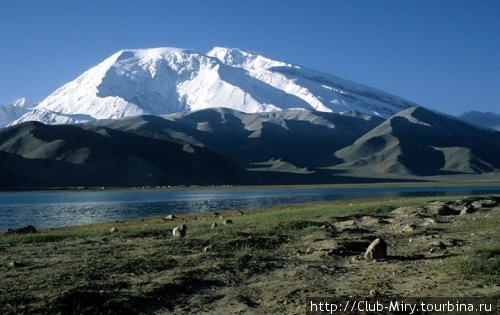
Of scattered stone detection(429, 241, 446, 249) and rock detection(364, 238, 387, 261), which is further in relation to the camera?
scattered stone detection(429, 241, 446, 249)

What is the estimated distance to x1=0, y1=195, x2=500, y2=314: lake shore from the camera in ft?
54.5

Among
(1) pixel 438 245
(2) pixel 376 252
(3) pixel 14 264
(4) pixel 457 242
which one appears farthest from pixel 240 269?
(4) pixel 457 242

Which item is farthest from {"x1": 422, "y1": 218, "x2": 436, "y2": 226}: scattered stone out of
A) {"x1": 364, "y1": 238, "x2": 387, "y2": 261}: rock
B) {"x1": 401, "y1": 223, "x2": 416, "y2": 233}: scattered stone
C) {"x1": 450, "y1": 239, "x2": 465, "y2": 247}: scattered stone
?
{"x1": 364, "y1": 238, "x2": 387, "y2": 261}: rock

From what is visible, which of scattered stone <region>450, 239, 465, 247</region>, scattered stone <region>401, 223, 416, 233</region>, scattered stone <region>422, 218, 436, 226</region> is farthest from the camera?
scattered stone <region>422, 218, 436, 226</region>

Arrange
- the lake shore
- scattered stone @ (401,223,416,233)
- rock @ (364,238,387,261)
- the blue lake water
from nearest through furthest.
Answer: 1. the lake shore
2. rock @ (364,238,387,261)
3. scattered stone @ (401,223,416,233)
4. the blue lake water

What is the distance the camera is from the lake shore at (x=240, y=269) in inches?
655

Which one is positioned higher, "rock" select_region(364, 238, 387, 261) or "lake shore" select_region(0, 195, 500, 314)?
"rock" select_region(364, 238, 387, 261)

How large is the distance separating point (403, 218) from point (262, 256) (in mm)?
18798

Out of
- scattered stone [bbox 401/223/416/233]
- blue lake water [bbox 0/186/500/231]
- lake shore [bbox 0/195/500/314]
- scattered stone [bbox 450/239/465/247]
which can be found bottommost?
blue lake water [bbox 0/186/500/231]

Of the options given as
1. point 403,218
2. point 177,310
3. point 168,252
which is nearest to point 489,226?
point 403,218

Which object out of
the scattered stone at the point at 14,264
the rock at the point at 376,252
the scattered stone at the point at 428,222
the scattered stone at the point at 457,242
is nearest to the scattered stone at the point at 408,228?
the scattered stone at the point at 428,222

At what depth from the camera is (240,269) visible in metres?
21.5

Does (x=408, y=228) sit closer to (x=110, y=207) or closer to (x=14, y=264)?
(x=14, y=264)

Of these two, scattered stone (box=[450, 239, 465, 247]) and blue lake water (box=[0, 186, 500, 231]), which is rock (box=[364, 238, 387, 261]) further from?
blue lake water (box=[0, 186, 500, 231])
